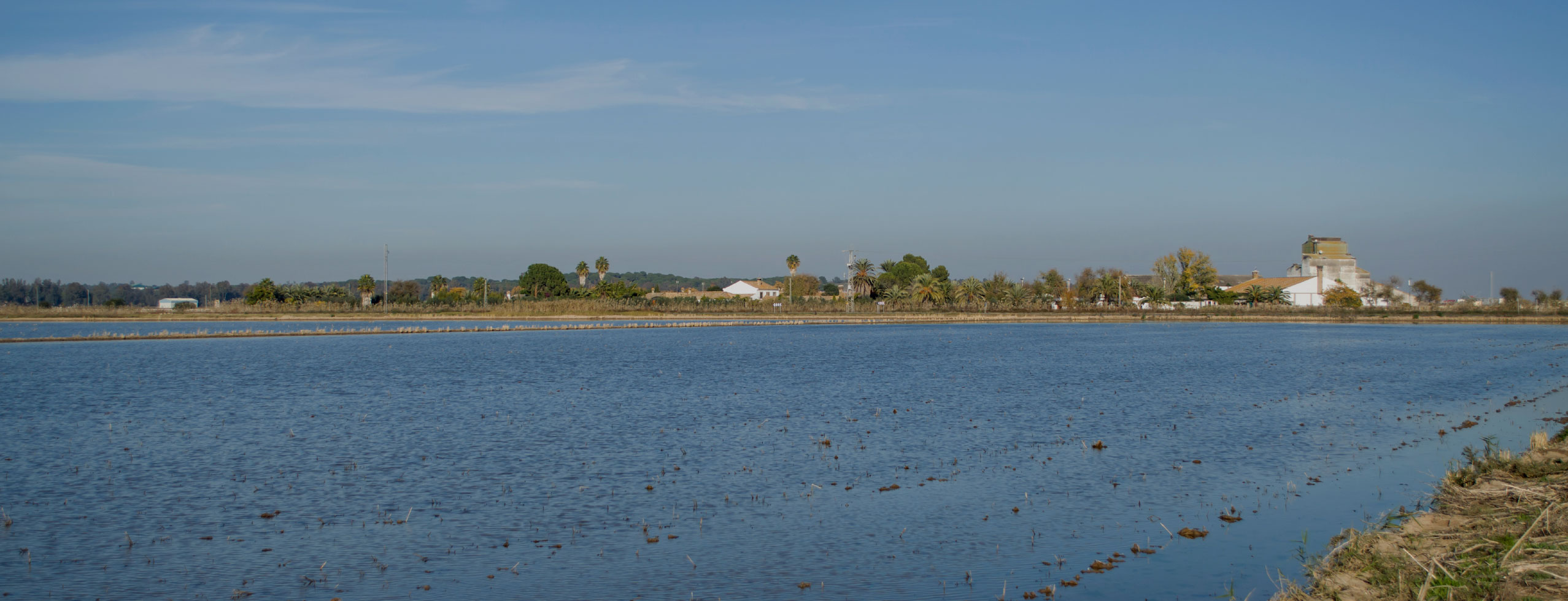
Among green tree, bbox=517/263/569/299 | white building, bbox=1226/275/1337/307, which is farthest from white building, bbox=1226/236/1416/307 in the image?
green tree, bbox=517/263/569/299

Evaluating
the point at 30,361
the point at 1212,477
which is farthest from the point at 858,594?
the point at 30,361

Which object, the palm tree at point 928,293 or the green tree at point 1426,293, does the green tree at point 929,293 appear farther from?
the green tree at point 1426,293

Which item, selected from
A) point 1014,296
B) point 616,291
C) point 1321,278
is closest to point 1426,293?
point 1321,278

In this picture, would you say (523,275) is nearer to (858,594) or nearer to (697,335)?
(697,335)

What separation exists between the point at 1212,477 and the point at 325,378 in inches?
1335

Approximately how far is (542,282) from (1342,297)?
130165 mm

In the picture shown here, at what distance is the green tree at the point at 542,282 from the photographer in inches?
7062

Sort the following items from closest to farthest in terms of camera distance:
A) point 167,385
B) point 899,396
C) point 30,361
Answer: point 899,396, point 167,385, point 30,361

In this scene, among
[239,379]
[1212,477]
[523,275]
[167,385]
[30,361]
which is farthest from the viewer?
[523,275]

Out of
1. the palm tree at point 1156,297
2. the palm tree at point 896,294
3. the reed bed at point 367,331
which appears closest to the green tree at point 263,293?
the reed bed at point 367,331

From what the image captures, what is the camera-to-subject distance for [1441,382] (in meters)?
36.2

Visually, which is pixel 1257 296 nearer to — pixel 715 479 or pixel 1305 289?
pixel 1305 289

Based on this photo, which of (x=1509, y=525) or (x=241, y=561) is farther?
(x=241, y=561)

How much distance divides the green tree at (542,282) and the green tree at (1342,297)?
123478 mm
